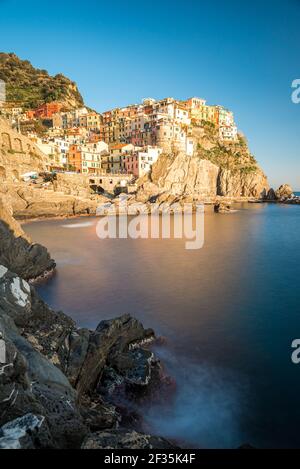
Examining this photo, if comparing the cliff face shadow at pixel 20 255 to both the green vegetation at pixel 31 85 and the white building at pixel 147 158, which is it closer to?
the white building at pixel 147 158

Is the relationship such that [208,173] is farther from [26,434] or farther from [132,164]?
[26,434]

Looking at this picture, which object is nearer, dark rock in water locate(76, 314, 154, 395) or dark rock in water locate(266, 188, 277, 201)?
dark rock in water locate(76, 314, 154, 395)

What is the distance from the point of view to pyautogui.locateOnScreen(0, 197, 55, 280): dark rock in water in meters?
15.2

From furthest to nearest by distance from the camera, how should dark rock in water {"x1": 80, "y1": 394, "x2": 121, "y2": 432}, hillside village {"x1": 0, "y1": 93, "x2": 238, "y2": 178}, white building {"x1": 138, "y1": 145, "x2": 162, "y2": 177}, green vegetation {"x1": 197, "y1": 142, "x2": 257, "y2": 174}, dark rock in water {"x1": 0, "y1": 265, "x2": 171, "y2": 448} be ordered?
green vegetation {"x1": 197, "y1": 142, "x2": 257, "y2": 174}
white building {"x1": 138, "y1": 145, "x2": 162, "y2": 177}
hillside village {"x1": 0, "y1": 93, "x2": 238, "y2": 178}
dark rock in water {"x1": 80, "y1": 394, "x2": 121, "y2": 432}
dark rock in water {"x1": 0, "y1": 265, "x2": 171, "y2": 448}

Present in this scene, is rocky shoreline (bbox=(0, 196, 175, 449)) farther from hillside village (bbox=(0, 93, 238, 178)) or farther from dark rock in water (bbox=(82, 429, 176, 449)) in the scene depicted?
hillside village (bbox=(0, 93, 238, 178))

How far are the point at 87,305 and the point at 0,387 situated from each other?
31.7 ft

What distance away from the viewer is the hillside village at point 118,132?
64569mm

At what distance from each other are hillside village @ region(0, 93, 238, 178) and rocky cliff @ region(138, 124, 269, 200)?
2.26 metres

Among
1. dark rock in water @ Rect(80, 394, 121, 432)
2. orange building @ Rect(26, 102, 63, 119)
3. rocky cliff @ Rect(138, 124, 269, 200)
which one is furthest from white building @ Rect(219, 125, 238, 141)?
dark rock in water @ Rect(80, 394, 121, 432)

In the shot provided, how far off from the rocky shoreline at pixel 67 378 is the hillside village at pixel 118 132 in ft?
177

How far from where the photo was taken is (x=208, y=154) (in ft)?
268

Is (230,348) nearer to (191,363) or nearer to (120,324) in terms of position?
(191,363)
